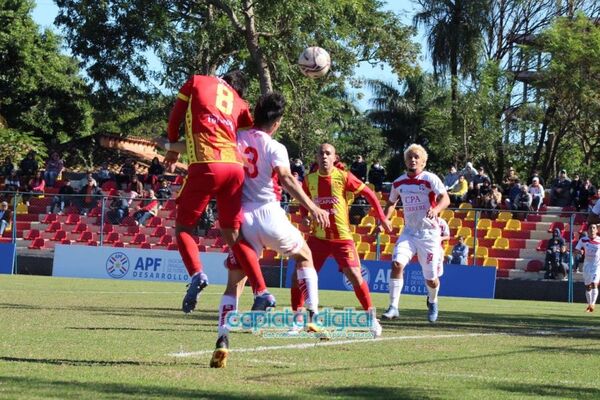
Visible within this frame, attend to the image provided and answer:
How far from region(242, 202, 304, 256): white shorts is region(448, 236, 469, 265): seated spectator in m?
19.3

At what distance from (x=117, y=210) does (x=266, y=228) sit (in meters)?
22.8

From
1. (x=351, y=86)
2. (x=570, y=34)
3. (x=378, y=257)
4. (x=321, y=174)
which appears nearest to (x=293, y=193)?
(x=321, y=174)

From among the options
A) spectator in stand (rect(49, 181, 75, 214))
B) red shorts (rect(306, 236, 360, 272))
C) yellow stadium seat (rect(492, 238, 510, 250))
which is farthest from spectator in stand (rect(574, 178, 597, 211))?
red shorts (rect(306, 236, 360, 272))

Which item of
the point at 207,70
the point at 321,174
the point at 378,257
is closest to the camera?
the point at 321,174

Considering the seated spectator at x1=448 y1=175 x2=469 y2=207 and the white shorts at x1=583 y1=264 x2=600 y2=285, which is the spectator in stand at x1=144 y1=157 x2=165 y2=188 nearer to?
the seated spectator at x1=448 y1=175 x2=469 y2=207

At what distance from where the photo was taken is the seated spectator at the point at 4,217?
103 ft

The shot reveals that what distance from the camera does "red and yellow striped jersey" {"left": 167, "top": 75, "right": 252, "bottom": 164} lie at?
8.00 meters

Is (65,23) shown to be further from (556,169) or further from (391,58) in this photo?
(556,169)

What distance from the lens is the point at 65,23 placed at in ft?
136

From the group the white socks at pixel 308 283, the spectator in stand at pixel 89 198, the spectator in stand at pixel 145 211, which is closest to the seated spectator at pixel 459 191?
the spectator in stand at pixel 145 211

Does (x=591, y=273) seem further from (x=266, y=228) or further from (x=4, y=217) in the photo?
(x=4, y=217)

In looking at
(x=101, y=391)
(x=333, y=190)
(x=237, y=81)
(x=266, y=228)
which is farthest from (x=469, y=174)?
(x=101, y=391)

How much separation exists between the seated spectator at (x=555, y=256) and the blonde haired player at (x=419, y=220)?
Answer: 13782mm

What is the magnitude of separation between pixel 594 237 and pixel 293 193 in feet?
47.5
